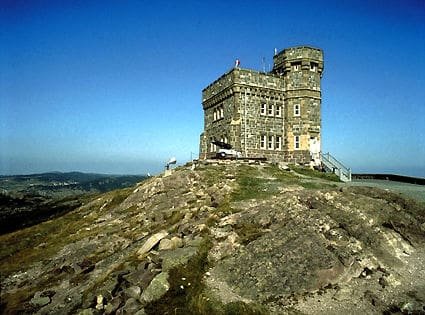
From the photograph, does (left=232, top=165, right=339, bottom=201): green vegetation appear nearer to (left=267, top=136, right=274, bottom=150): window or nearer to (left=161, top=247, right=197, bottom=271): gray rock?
(left=267, top=136, right=274, bottom=150): window

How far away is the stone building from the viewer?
139 feet

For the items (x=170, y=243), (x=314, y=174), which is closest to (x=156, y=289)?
(x=170, y=243)

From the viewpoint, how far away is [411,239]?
18609mm

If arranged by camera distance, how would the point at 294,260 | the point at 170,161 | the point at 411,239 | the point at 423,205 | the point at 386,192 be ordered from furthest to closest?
the point at 170,161 → the point at 386,192 → the point at 423,205 → the point at 411,239 → the point at 294,260

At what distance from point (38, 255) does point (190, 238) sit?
12674mm

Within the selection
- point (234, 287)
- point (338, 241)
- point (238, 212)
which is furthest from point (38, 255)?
point (338, 241)

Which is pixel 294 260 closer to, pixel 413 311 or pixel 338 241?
pixel 338 241

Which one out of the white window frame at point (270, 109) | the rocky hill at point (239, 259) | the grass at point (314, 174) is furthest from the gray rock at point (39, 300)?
the white window frame at point (270, 109)

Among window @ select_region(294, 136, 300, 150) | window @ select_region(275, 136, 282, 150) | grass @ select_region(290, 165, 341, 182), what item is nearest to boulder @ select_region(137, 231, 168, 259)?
grass @ select_region(290, 165, 341, 182)

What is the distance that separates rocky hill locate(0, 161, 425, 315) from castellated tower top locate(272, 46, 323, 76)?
2225 centimetres

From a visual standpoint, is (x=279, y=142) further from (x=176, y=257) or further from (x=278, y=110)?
(x=176, y=257)

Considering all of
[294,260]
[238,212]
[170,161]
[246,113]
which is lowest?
[294,260]

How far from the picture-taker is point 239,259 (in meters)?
16.4

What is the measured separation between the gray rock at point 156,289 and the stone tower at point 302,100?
105ft
